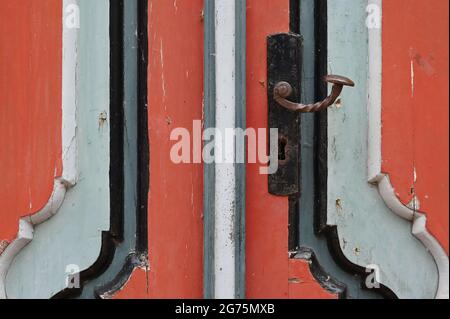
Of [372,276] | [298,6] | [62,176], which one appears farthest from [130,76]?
[372,276]

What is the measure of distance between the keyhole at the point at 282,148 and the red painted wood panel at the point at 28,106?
0.38 meters

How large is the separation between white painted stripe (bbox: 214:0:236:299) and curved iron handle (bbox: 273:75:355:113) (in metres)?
0.08

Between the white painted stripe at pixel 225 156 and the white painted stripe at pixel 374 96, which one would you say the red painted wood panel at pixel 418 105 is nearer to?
the white painted stripe at pixel 374 96

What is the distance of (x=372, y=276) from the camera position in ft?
5.35

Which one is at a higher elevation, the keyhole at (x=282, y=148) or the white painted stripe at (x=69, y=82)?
the white painted stripe at (x=69, y=82)

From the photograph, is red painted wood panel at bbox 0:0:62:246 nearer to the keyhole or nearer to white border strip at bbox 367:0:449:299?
the keyhole

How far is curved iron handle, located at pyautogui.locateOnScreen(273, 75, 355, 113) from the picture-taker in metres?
1.54

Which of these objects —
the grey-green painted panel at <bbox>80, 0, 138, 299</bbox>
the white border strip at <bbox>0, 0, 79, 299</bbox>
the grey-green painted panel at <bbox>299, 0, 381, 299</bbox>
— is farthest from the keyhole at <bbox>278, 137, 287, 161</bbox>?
the white border strip at <bbox>0, 0, 79, 299</bbox>

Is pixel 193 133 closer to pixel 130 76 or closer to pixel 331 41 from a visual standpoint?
pixel 130 76

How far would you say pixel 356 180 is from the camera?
1636 millimetres

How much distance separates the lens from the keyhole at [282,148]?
165cm

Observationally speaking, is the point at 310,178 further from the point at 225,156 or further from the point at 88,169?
the point at 88,169

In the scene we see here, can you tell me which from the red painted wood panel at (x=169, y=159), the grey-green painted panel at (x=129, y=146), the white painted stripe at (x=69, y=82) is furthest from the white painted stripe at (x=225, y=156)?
the white painted stripe at (x=69, y=82)

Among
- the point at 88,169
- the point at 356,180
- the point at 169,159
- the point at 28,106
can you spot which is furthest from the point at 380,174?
the point at 28,106
